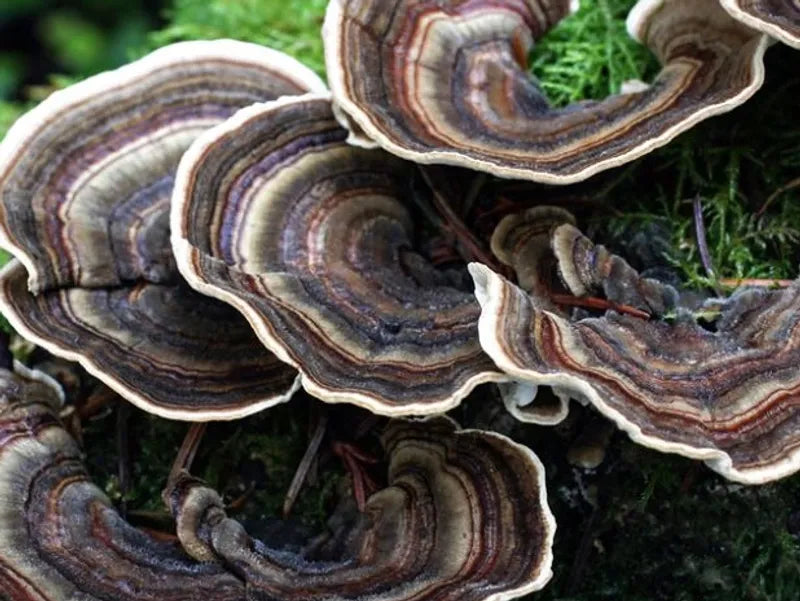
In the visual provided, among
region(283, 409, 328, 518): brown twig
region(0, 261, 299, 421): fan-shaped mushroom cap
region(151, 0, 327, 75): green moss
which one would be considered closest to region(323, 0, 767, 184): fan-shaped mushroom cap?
region(0, 261, 299, 421): fan-shaped mushroom cap

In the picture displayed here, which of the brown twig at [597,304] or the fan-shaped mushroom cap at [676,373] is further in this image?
the brown twig at [597,304]

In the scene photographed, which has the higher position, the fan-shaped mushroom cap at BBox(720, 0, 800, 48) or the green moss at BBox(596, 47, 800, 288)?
the fan-shaped mushroom cap at BBox(720, 0, 800, 48)

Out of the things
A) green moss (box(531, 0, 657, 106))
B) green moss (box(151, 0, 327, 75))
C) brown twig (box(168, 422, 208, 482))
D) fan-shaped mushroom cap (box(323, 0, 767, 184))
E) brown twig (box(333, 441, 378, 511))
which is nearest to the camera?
fan-shaped mushroom cap (box(323, 0, 767, 184))

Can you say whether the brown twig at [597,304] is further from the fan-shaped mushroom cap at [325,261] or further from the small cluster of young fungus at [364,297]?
the fan-shaped mushroom cap at [325,261]

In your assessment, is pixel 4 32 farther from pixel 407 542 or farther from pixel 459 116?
pixel 407 542

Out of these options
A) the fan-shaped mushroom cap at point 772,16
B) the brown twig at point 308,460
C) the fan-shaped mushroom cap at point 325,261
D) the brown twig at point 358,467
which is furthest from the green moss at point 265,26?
the fan-shaped mushroom cap at point 772,16

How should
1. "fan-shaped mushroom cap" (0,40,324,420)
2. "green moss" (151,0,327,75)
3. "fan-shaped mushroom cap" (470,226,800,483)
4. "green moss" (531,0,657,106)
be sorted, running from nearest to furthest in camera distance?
"fan-shaped mushroom cap" (470,226,800,483) → "fan-shaped mushroom cap" (0,40,324,420) → "green moss" (531,0,657,106) → "green moss" (151,0,327,75)

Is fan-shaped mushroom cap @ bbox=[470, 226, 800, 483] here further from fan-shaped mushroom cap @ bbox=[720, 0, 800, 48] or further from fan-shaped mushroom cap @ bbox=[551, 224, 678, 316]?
fan-shaped mushroom cap @ bbox=[720, 0, 800, 48]
